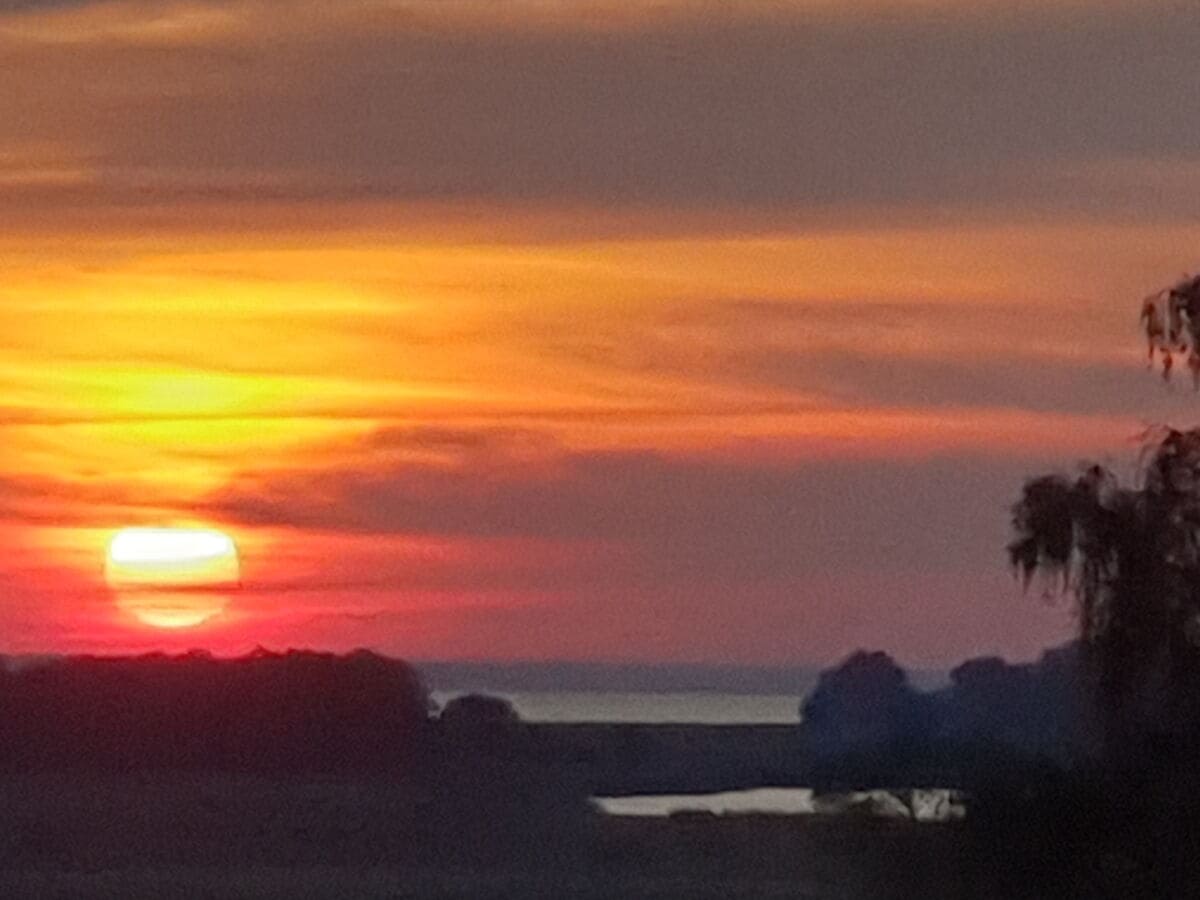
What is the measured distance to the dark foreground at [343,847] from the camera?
34375 millimetres

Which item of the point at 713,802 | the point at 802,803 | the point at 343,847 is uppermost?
the point at 713,802

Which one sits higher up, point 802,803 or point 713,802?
point 713,802

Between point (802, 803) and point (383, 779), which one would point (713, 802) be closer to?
point (383, 779)

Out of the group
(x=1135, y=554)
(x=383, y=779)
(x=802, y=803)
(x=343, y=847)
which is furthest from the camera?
(x=383, y=779)

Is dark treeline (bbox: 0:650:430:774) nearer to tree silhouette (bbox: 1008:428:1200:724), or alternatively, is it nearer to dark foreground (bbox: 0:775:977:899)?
dark foreground (bbox: 0:775:977:899)

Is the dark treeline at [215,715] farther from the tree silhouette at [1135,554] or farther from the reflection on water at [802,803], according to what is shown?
the tree silhouette at [1135,554]

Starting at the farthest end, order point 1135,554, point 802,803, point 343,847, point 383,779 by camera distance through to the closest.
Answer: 1. point 383,779
2. point 343,847
3. point 802,803
4. point 1135,554

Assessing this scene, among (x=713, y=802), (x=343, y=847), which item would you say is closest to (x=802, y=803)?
(x=343, y=847)

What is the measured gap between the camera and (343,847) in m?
38.4

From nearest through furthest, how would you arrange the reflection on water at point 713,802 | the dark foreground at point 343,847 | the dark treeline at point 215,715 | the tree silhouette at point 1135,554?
the tree silhouette at point 1135,554, the dark foreground at point 343,847, the reflection on water at point 713,802, the dark treeline at point 215,715

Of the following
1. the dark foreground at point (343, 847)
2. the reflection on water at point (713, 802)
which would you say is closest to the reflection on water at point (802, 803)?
the reflection on water at point (713, 802)

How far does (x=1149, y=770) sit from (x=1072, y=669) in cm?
157

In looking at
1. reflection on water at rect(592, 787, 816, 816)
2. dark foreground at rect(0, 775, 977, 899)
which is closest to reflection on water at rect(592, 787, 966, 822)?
reflection on water at rect(592, 787, 816, 816)

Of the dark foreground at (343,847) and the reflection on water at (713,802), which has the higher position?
the reflection on water at (713,802)
